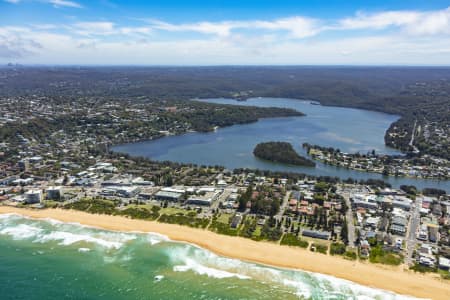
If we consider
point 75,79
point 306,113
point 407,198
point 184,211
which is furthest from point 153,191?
point 75,79

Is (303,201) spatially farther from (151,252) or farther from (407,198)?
(151,252)

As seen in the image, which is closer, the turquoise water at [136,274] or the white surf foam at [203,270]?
the turquoise water at [136,274]

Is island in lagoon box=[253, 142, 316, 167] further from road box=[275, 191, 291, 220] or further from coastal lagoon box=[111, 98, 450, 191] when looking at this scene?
road box=[275, 191, 291, 220]

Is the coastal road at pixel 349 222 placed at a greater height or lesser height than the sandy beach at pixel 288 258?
greater

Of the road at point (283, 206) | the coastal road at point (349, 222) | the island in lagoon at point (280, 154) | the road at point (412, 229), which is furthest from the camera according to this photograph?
the island in lagoon at point (280, 154)

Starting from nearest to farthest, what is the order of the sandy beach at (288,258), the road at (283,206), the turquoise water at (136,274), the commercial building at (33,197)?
the turquoise water at (136,274) → the sandy beach at (288,258) → the road at (283,206) → the commercial building at (33,197)

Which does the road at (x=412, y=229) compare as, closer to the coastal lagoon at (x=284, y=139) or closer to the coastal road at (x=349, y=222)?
the coastal road at (x=349, y=222)

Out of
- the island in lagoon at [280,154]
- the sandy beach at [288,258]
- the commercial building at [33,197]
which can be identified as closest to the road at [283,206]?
the sandy beach at [288,258]

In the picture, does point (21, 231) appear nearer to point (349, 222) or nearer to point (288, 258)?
point (288, 258)
